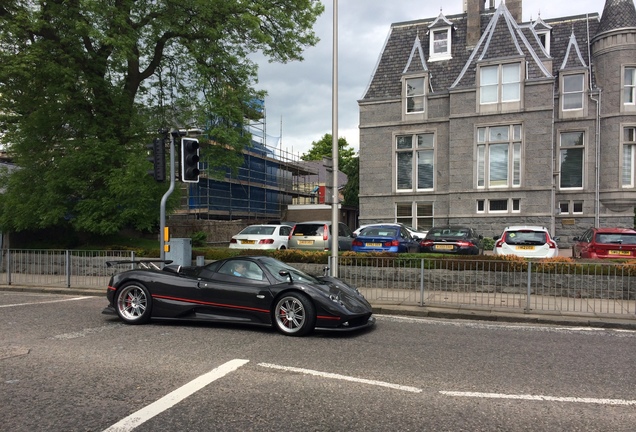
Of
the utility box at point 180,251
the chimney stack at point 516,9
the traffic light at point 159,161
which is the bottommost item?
the utility box at point 180,251

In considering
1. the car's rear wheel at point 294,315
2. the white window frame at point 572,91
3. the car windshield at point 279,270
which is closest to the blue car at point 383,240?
the car windshield at point 279,270

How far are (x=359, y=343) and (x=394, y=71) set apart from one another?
25.6 metres

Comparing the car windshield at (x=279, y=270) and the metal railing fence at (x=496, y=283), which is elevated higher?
the car windshield at (x=279, y=270)

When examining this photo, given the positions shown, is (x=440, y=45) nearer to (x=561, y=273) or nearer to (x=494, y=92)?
(x=494, y=92)

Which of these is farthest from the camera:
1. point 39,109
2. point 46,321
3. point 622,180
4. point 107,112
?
point 622,180

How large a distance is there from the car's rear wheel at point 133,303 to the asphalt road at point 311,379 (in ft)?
0.72

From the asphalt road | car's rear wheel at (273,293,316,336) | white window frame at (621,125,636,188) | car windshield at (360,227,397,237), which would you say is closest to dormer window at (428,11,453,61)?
white window frame at (621,125,636,188)

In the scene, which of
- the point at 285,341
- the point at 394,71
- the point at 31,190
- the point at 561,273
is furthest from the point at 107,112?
the point at 394,71

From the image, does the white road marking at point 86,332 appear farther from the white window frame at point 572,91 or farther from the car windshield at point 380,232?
the white window frame at point 572,91

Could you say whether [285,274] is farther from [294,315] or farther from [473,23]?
[473,23]

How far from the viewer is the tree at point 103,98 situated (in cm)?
1483

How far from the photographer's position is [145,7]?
16.0m

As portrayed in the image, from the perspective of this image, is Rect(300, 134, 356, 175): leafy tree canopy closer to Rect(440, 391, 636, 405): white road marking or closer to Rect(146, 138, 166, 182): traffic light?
Rect(146, 138, 166, 182): traffic light

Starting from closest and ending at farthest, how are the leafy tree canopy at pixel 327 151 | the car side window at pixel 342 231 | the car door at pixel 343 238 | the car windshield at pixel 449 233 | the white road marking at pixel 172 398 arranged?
the white road marking at pixel 172 398 → the car windshield at pixel 449 233 → the car door at pixel 343 238 → the car side window at pixel 342 231 → the leafy tree canopy at pixel 327 151
